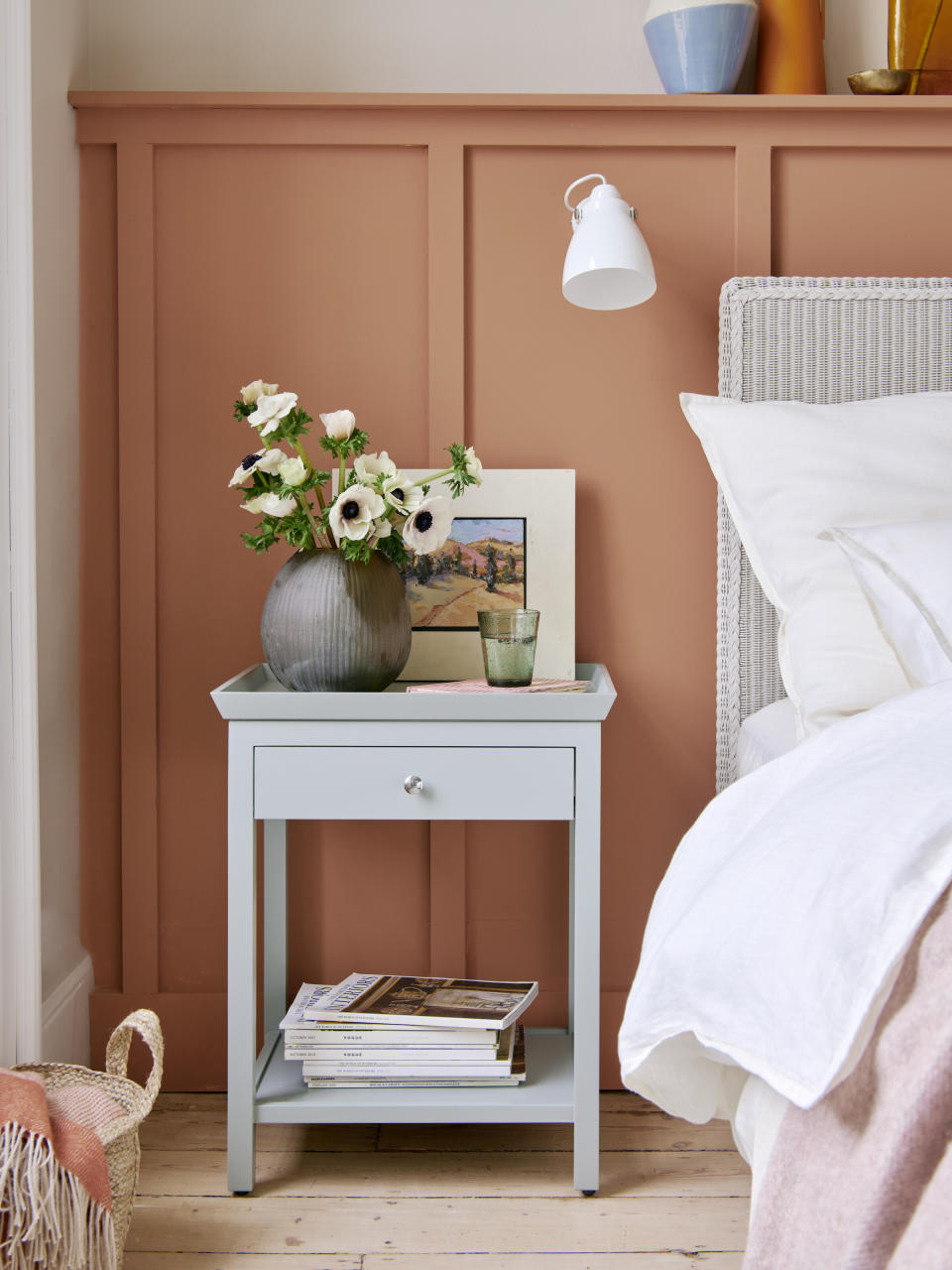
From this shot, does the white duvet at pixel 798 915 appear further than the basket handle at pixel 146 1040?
No

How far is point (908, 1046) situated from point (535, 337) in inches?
53.3

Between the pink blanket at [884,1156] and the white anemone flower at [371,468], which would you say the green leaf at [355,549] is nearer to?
the white anemone flower at [371,468]

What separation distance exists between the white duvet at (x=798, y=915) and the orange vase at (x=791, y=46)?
1277 mm

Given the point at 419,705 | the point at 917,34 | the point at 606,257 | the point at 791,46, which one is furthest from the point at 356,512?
the point at 917,34

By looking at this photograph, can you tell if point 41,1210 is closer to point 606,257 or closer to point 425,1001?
point 425,1001

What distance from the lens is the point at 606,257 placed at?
1.54 metres

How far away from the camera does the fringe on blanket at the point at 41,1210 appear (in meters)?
1.12

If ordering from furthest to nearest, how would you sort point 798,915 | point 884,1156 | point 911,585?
point 911,585
point 798,915
point 884,1156

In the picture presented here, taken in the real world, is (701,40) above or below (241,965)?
above

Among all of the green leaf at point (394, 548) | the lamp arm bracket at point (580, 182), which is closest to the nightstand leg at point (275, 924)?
the green leaf at point (394, 548)

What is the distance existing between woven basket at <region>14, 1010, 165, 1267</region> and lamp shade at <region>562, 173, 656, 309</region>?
1246 mm

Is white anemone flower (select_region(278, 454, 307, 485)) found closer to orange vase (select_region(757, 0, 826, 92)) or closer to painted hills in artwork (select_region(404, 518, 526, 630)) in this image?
painted hills in artwork (select_region(404, 518, 526, 630))

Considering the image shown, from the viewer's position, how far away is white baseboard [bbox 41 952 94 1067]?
1.62 meters

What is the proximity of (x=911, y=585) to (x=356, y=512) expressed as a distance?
75cm
